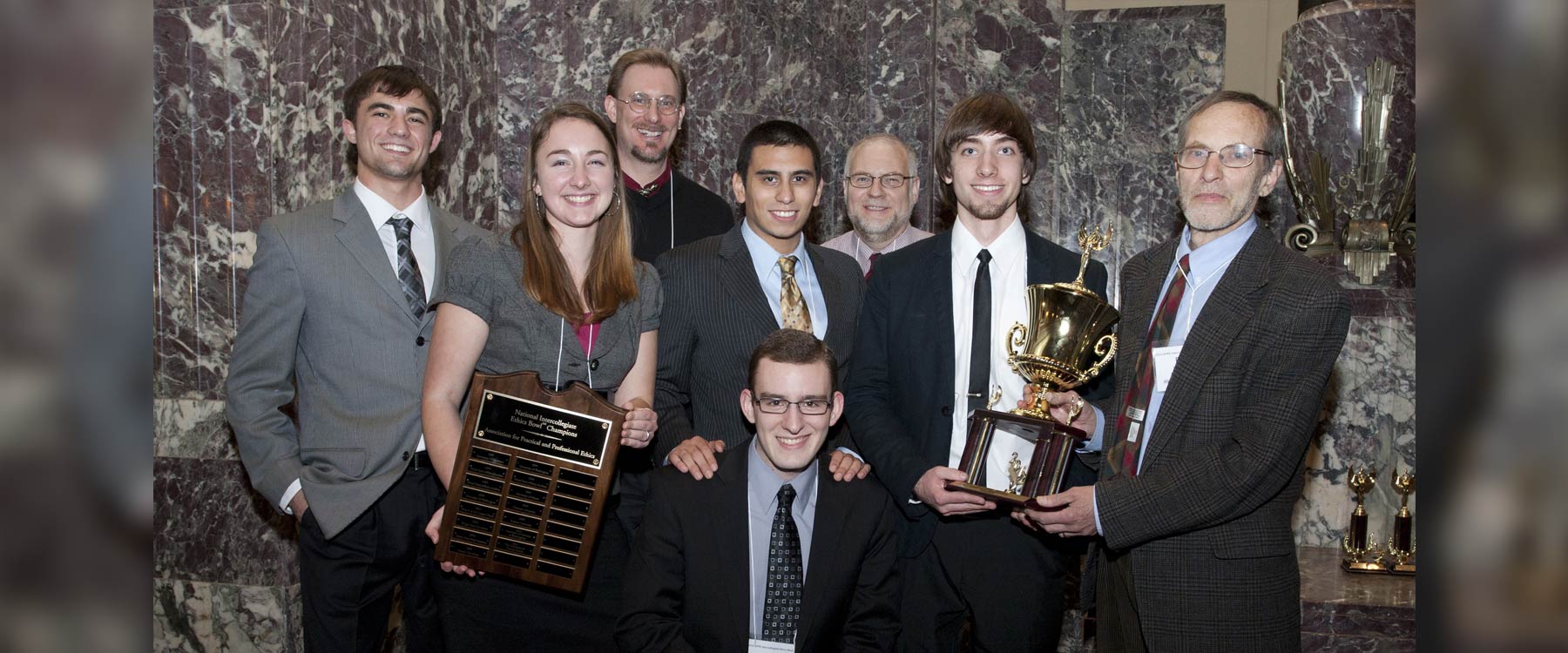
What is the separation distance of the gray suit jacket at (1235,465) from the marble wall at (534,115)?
2.31 metres

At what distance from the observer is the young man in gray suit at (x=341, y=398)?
10.3ft

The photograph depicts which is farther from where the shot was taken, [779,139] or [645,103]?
[645,103]

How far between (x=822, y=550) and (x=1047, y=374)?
2.39ft

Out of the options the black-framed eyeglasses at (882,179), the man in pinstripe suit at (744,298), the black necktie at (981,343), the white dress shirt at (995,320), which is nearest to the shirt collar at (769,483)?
the man in pinstripe suit at (744,298)

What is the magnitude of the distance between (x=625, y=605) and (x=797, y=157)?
1445mm

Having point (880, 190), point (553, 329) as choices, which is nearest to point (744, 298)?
point (553, 329)

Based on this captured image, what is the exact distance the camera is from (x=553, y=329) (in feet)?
9.54

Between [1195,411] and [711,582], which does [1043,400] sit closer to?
[1195,411]

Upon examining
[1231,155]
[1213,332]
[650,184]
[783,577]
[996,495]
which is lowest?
[783,577]

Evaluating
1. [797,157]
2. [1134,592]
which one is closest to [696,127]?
[797,157]

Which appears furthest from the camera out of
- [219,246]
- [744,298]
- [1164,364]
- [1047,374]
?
[219,246]

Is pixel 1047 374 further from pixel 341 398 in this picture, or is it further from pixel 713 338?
pixel 341 398

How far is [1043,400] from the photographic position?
276cm

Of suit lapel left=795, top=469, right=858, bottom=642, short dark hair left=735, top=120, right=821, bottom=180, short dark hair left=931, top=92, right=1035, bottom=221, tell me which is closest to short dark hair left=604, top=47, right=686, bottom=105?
short dark hair left=735, top=120, right=821, bottom=180
